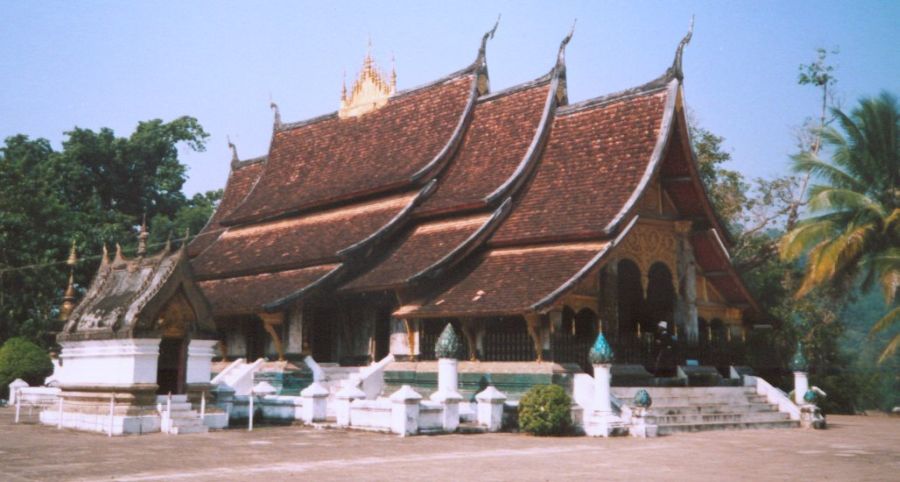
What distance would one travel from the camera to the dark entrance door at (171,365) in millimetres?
15695

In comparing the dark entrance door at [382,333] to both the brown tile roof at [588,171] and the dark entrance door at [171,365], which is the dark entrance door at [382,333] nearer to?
the brown tile roof at [588,171]

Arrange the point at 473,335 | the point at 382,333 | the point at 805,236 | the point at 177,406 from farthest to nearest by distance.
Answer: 1. the point at 805,236
2. the point at 382,333
3. the point at 473,335
4. the point at 177,406

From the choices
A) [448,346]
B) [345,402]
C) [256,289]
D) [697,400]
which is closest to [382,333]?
[256,289]

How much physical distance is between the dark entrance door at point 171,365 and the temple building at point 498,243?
2.19 metres

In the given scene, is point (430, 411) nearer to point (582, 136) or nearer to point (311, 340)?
point (311, 340)

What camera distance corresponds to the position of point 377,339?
66.7ft

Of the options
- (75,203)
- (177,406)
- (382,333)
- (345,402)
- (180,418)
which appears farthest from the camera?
(75,203)

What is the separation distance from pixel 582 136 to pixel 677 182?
91.0 inches

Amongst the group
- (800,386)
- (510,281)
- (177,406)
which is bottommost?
(177,406)

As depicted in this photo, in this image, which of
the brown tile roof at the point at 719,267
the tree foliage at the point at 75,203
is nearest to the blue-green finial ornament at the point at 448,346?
the brown tile roof at the point at 719,267

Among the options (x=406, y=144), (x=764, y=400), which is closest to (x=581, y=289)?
(x=764, y=400)

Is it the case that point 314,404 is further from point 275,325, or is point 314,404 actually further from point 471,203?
point 471,203

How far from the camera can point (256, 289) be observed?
827 inches

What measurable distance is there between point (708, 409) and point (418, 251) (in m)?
6.73
